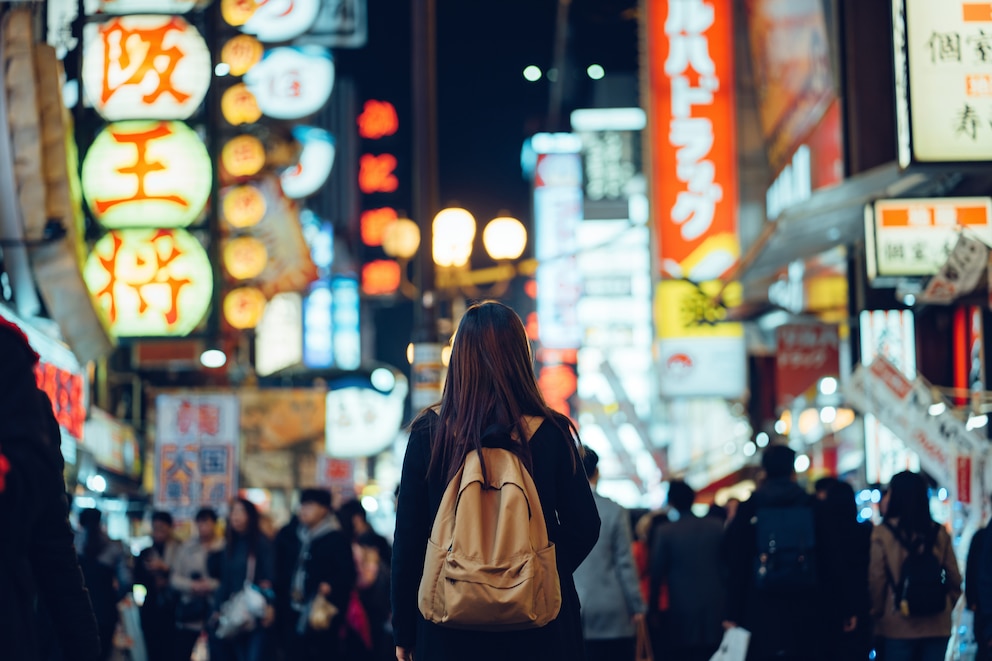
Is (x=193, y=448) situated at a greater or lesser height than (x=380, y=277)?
lesser

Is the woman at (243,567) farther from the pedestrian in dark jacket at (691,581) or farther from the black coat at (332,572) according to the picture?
the pedestrian in dark jacket at (691,581)

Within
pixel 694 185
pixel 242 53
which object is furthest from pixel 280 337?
pixel 694 185

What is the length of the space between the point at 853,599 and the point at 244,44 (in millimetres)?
15169

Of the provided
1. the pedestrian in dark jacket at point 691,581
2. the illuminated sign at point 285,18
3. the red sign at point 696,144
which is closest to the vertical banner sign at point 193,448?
the pedestrian in dark jacket at point 691,581

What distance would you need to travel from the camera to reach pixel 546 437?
4934 millimetres

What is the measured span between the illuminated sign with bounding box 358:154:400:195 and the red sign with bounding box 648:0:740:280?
25052 millimetres

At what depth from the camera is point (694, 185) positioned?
23.3 m

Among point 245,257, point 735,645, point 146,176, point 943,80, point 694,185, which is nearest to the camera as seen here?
point 735,645

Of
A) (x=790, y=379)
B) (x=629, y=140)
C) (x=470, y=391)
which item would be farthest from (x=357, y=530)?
(x=629, y=140)

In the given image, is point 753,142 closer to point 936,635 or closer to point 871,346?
point 871,346

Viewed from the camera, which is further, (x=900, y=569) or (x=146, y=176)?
(x=146, y=176)

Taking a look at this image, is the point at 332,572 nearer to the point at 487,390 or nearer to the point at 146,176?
the point at 146,176

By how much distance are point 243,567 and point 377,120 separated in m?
35.1

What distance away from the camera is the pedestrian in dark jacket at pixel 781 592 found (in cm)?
843
